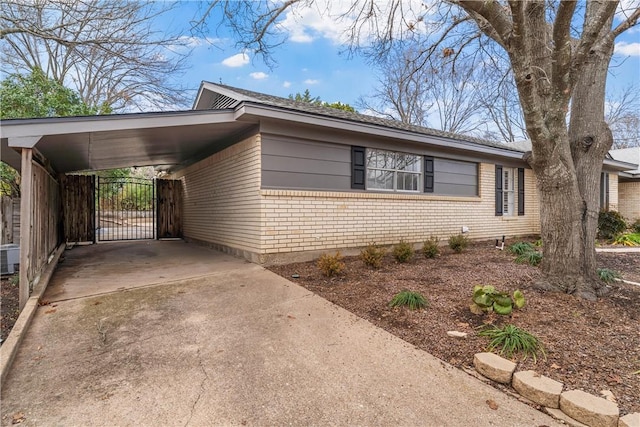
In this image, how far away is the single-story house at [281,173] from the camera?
17.4 feet

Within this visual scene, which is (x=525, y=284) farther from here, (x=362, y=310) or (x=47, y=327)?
(x=47, y=327)

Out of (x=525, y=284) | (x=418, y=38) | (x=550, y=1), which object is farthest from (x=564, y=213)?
(x=418, y=38)

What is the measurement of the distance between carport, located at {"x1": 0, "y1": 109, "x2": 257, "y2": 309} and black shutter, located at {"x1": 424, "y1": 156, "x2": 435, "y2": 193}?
499cm

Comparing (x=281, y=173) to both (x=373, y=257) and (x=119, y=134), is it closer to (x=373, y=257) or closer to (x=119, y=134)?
(x=373, y=257)

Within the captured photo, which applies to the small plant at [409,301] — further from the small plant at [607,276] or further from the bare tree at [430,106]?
the bare tree at [430,106]

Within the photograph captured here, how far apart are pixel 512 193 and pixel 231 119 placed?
1018 centimetres

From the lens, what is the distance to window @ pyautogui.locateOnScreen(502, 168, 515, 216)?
36.9 ft

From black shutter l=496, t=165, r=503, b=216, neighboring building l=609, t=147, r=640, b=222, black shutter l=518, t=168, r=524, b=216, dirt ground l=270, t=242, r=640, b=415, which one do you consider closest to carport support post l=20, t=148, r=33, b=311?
dirt ground l=270, t=242, r=640, b=415

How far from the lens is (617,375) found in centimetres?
254

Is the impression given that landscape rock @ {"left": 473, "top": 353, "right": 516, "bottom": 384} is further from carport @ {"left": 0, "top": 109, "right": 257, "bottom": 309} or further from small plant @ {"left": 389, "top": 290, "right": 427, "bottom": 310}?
carport @ {"left": 0, "top": 109, "right": 257, "bottom": 309}

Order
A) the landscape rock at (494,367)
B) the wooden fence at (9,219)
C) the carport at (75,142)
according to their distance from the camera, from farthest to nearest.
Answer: the wooden fence at (9,219)
the carport at (75,142)
the landscape rock at (494,367)

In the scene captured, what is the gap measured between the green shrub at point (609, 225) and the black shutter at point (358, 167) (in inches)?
384

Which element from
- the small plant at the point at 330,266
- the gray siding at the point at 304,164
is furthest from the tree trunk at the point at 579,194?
the gray siding at the point at 304,164

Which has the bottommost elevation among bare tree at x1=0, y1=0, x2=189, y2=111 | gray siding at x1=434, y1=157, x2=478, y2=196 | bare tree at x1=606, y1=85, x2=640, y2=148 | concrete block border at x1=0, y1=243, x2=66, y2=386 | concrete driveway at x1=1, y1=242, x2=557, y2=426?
concrete driveway at x1=1, y1=242, x2=557, y2=426
